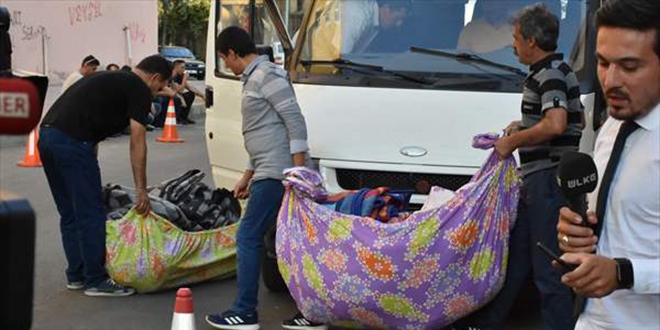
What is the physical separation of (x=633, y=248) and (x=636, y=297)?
132 millimetres

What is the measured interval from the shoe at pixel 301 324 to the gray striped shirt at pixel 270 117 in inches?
33.5

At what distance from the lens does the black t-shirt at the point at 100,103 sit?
20.2 feet

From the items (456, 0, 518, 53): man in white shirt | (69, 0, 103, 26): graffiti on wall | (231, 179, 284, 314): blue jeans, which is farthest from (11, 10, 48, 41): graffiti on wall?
(231, 179, 284, 314): blue jeans

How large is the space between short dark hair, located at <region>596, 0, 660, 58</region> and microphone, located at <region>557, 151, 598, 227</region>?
0.32 meters

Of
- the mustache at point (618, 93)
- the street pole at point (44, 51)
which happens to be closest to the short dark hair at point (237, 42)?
the mustache at point (618, 93)

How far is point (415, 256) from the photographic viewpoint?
4.93 metres

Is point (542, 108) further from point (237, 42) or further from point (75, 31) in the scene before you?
point (75, 31)

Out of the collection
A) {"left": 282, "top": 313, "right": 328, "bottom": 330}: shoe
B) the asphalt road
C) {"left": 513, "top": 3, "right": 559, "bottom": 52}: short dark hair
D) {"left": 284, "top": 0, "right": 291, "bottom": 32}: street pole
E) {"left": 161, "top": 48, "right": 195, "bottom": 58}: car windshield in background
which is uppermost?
{"left": 161, "top": 48, "right": 195, "bottom": 58}: car windshield in background

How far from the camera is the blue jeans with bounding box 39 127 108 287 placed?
615 cm

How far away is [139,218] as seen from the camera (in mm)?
6309

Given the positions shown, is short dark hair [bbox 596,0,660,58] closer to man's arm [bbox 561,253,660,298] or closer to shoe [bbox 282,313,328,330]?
man's arm [bbox 561,253,660,298]

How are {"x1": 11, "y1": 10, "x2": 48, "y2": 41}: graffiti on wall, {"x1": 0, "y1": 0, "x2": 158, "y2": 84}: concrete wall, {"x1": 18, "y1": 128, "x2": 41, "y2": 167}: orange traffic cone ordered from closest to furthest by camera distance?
{"x1": 18, "y1": 128, "x2": 41, "y2": 167}: orange traffic cone < {"x1": 11, "y1": 10, "x2": 48, "y2": 41}: graffiti on wall < {"x1": 0, "y1": 0, "x2": 158, "y2": 84}: concrete wall

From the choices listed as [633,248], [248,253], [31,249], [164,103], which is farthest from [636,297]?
[164,103]

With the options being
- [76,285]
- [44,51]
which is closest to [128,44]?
[44,51]
